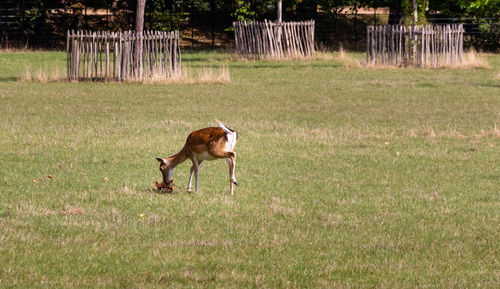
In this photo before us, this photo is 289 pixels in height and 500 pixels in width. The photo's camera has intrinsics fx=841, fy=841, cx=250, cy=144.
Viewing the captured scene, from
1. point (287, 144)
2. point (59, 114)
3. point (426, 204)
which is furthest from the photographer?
point (59, 114)

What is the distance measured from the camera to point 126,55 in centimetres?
2633

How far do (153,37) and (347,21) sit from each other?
30444mm

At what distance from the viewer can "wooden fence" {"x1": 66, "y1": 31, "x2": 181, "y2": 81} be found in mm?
26031

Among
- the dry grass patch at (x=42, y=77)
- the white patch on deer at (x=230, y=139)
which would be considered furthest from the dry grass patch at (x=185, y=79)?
Answer: the white patch on deer at (x=230, y=139)

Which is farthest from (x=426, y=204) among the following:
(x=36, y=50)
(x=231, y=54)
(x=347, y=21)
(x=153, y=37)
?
(x=347, y=21)

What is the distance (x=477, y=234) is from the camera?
28.3ft

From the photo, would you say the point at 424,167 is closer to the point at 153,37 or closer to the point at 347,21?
the point at 153,37

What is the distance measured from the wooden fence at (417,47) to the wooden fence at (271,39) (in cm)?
478

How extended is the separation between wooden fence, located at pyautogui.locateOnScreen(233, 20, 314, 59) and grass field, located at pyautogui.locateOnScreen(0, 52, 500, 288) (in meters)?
14.5

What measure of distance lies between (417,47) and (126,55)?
39.0 feet

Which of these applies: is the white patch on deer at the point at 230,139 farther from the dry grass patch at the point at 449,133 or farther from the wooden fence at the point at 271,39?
the wooden fence at the point at 271,39

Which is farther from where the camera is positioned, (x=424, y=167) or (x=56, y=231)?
(x=424, y=167)

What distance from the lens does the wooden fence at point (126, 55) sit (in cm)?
2603

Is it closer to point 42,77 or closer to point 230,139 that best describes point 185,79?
point 42,77
